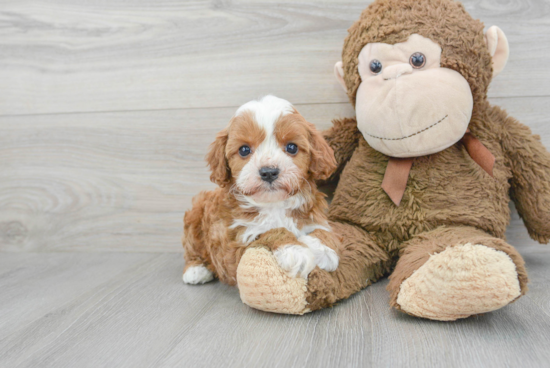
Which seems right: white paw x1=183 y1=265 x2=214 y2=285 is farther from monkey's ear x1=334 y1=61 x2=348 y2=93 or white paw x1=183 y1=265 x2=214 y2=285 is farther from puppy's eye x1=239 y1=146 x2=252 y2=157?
monkey's ear x1=334 y1=61 x2=348 y2=93

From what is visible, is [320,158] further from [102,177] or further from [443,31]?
[102,177]

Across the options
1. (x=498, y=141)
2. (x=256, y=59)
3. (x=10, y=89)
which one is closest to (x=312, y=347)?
(x=498, y=141)

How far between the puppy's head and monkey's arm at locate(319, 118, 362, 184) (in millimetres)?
272

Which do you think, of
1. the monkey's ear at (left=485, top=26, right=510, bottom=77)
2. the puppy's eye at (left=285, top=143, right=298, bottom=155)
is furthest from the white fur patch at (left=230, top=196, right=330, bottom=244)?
the monkey's ear at (left=485, top=26, right=510, bottom=77)

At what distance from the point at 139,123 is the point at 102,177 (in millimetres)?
243

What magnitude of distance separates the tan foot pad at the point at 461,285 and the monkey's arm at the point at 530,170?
0.45 meters

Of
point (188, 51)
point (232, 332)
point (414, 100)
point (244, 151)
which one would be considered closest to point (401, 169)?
point (414, 100)

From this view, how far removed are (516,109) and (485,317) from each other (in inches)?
29.1

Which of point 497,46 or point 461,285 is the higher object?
point 497,46

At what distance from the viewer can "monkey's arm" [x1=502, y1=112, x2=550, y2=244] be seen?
1188mm

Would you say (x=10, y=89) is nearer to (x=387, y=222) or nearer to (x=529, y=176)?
(x=387, y=222)

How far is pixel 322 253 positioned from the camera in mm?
986

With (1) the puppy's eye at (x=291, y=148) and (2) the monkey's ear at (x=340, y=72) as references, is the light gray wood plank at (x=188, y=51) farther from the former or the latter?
(1) the puppy's eye at (x=291, y=148)

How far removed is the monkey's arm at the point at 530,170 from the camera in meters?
1.19
